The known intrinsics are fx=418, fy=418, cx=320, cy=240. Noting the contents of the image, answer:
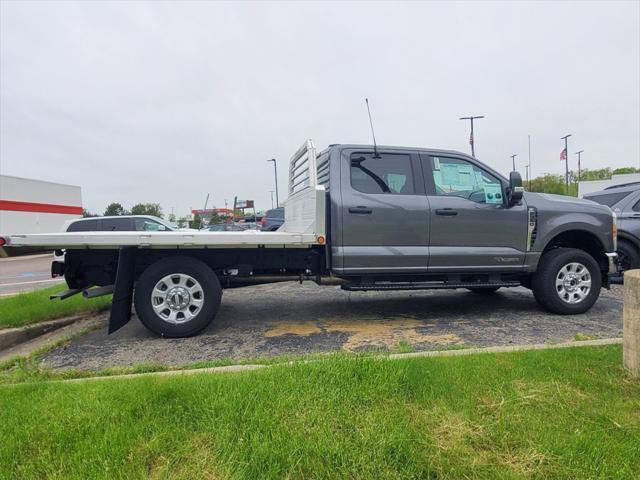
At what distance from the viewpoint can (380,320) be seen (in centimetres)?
518

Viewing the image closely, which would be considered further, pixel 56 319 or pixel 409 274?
pixel 56 319

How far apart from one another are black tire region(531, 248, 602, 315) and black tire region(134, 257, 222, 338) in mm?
3974

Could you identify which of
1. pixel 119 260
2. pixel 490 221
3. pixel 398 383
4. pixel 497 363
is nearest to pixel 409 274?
pixel 490 221

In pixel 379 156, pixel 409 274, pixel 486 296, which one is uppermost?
pixel 379 156

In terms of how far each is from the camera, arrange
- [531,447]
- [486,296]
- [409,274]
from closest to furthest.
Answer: [531,447] < [409,274] < [486,296]

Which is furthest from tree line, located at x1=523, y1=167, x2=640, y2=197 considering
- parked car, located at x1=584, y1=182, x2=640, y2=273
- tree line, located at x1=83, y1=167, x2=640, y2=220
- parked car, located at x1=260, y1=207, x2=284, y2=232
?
parked car, located at x1=584, y1=182, x2=640, y2=273

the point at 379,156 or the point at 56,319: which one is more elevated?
the point at 379,156

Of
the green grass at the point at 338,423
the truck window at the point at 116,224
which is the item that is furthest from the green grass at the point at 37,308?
the truck window at the point at 116,224

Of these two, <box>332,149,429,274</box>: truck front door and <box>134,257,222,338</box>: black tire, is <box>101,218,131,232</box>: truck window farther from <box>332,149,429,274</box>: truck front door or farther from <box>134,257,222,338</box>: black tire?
<box>332,149,429,274</box>: truck front door

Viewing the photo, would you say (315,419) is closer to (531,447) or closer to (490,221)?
(531,447)

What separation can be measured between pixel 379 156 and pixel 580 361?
118 inches

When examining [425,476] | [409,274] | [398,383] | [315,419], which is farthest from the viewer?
[409,274]

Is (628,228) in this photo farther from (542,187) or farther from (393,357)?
(542,187)

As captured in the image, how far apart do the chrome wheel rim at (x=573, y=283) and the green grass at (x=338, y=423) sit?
2415 mm
